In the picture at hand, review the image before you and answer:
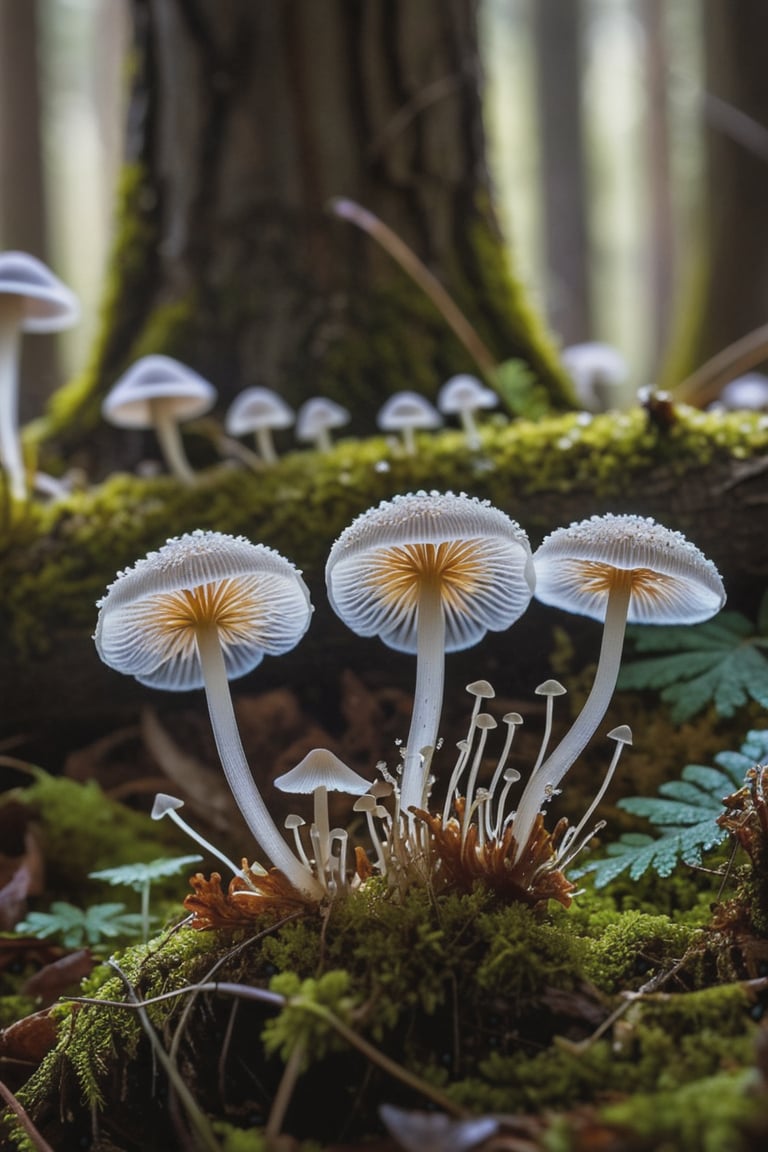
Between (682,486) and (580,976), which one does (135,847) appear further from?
(682,486)

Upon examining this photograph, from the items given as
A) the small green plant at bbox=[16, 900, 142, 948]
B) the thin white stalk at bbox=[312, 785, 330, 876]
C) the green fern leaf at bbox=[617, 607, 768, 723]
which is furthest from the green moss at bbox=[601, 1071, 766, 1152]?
the small green plant at bbox=[16, 900, 142, 948]

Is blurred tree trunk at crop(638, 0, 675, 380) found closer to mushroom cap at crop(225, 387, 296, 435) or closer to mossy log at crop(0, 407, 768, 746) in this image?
mushroom cap at crop(225, 387, 296, 435)

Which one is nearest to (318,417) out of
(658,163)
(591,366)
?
(591,366)

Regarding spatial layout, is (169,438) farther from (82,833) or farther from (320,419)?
(82,833)

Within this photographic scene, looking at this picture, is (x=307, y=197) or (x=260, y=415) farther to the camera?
(x=307, y=197)

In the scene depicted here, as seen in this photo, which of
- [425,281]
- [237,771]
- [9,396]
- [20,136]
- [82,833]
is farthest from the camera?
[20,136]

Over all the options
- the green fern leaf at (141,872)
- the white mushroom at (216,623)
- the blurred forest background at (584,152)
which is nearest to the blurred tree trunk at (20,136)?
the blurred forest background at (584,152)

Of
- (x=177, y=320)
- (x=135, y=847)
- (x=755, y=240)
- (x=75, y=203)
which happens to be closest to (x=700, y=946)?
(x=135, y=847)
